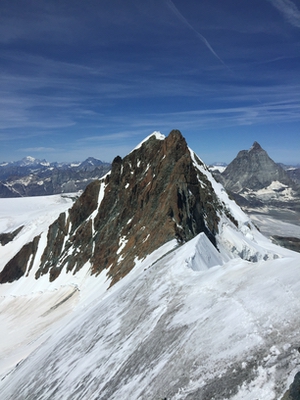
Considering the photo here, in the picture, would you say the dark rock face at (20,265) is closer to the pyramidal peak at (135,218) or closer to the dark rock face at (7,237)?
the pyramidal peak at (135,218)

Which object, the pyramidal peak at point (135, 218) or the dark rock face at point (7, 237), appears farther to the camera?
the dark rock face at point (7, 237)

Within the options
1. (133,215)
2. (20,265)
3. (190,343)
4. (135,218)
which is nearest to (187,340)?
(190,343)

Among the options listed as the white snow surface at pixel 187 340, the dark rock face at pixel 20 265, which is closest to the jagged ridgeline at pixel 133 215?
the dark rock face at pixel 20 265

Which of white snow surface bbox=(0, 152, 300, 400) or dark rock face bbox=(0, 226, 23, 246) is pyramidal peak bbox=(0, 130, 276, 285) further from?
dark rock face bbox=(0, 226, 23, 246)

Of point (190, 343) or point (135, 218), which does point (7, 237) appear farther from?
point (190, 343)

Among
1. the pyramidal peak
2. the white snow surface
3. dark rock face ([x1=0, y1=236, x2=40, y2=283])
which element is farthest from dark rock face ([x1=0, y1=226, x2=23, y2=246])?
the white snow surface

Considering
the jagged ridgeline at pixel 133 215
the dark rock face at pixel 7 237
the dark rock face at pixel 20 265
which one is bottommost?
the dark rock face at pixel 20 265

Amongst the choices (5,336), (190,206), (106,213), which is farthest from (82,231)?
(190,206)

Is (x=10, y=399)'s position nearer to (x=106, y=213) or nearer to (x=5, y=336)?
(x=5, y=336)

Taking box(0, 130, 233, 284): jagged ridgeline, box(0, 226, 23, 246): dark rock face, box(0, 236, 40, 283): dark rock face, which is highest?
box(0, 130, 233, 284): jagged ridgeline
